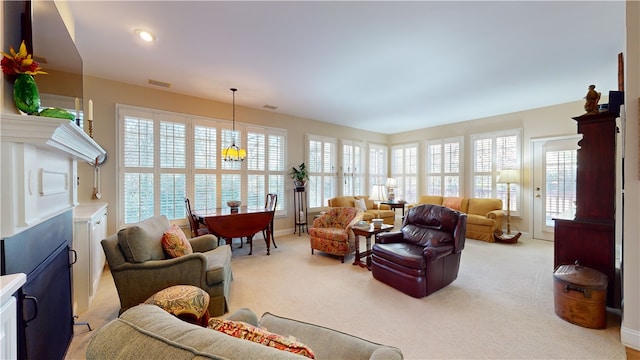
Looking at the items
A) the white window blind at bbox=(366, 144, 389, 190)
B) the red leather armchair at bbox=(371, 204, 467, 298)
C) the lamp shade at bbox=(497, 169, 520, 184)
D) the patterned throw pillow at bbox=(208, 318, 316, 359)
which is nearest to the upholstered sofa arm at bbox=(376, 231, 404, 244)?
the red leather armchair at bbox=(371, 204, 467, 298)

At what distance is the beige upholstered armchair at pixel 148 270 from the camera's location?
6.66ft

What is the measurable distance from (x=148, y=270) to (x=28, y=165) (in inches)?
46.3

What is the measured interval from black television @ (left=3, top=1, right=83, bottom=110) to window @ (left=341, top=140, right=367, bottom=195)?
551 centimetres

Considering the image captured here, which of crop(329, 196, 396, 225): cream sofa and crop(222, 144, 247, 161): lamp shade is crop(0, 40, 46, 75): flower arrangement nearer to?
crop(222, 144, 247, 161): lamp shade

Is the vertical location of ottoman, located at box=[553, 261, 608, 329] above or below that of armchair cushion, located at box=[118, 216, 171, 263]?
below

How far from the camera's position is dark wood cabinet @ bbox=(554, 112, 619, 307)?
7.77 ft

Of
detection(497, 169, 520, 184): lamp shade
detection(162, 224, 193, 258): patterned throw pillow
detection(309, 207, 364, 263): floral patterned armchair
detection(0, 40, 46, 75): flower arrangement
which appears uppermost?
detection(0, 40, 46, 75): flower arrangement

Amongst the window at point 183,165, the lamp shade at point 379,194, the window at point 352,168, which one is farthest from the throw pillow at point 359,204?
the lamp shade at point 379,194

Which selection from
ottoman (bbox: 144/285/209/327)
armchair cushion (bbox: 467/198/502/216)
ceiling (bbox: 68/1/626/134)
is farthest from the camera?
armchair cushion (bbox: 467/198/502/216)

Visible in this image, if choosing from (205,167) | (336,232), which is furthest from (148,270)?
(205,167)

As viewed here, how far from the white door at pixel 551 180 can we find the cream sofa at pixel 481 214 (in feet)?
2.24

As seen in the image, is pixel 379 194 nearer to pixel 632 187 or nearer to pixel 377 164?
pixel 632 187

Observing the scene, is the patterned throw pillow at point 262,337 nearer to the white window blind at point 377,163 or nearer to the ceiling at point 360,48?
the ceiling at point 360,48

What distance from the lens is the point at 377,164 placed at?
7.72m
